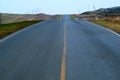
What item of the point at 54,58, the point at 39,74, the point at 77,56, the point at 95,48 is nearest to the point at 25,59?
the point at 54,58

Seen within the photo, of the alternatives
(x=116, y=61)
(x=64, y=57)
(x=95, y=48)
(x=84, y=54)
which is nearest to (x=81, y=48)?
(x=95, y=48)

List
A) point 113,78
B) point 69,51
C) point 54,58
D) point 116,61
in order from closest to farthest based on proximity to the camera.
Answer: point 113,78, point 116,61, point 54,58, point 69,51

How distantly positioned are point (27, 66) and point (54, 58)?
7.56 ft

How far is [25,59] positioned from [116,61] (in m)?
4.10

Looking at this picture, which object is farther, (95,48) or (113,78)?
(95,48)

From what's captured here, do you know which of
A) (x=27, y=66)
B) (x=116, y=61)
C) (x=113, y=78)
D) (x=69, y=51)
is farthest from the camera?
(x=69, y=51)

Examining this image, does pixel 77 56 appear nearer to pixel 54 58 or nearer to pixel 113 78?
pixel 54 58

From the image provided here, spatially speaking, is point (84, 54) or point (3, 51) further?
point (3, 51)

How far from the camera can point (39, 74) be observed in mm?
12586

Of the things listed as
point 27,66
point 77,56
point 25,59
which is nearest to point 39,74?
point 27,66

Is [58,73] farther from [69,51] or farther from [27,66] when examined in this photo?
[69,51]

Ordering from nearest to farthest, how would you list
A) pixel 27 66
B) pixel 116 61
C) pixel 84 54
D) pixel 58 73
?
pixel 58 73, pixel 27 66, pixel 116 61, pixel 84 54

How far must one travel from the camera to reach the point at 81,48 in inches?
807

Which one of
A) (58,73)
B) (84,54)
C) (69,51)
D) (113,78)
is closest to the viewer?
(113,78)
